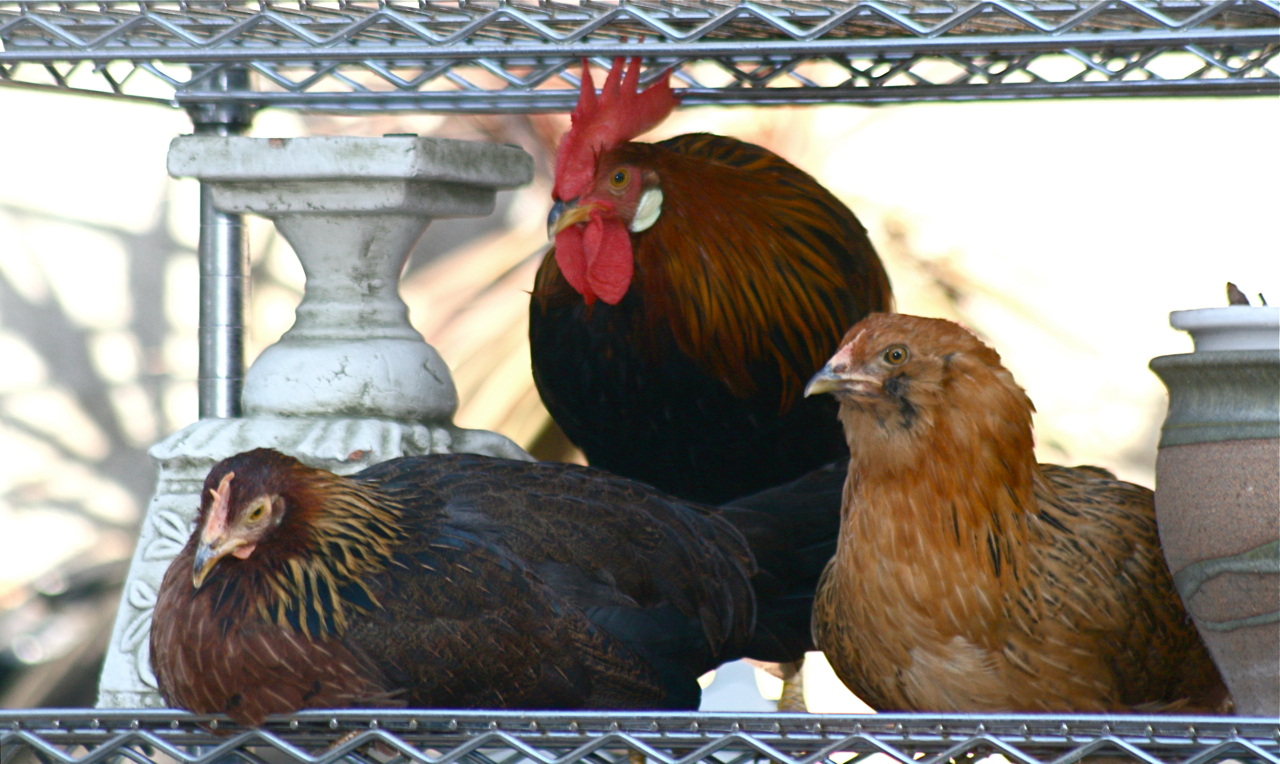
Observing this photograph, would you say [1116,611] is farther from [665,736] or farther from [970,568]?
[665,736]

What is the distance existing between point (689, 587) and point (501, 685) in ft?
0.63

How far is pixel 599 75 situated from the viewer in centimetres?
153

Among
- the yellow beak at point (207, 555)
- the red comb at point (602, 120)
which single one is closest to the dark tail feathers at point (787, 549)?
the red comb at point (602, 120)

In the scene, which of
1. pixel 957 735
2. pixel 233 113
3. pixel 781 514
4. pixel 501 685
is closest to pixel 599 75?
pixel 233 113

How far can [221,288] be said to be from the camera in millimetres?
1107

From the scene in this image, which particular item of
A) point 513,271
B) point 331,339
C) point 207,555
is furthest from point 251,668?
point 513,271

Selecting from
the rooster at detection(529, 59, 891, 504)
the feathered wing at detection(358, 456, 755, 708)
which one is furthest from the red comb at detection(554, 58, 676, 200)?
the feathered wing at detection(358, 456, 755, 708)

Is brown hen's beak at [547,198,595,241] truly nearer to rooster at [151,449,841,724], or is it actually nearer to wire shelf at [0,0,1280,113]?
wire shelf at [0,0,1280,113]

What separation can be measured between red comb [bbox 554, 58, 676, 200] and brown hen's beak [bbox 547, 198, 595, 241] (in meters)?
0.01

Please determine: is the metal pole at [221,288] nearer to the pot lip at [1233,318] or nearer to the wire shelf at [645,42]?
the wire shelf at [645,42]

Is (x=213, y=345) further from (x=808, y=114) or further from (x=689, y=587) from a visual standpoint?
(x=808, y=114)

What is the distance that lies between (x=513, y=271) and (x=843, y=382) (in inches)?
40.3

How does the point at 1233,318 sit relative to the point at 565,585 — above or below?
above

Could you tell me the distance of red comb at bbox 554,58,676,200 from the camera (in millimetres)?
1015
